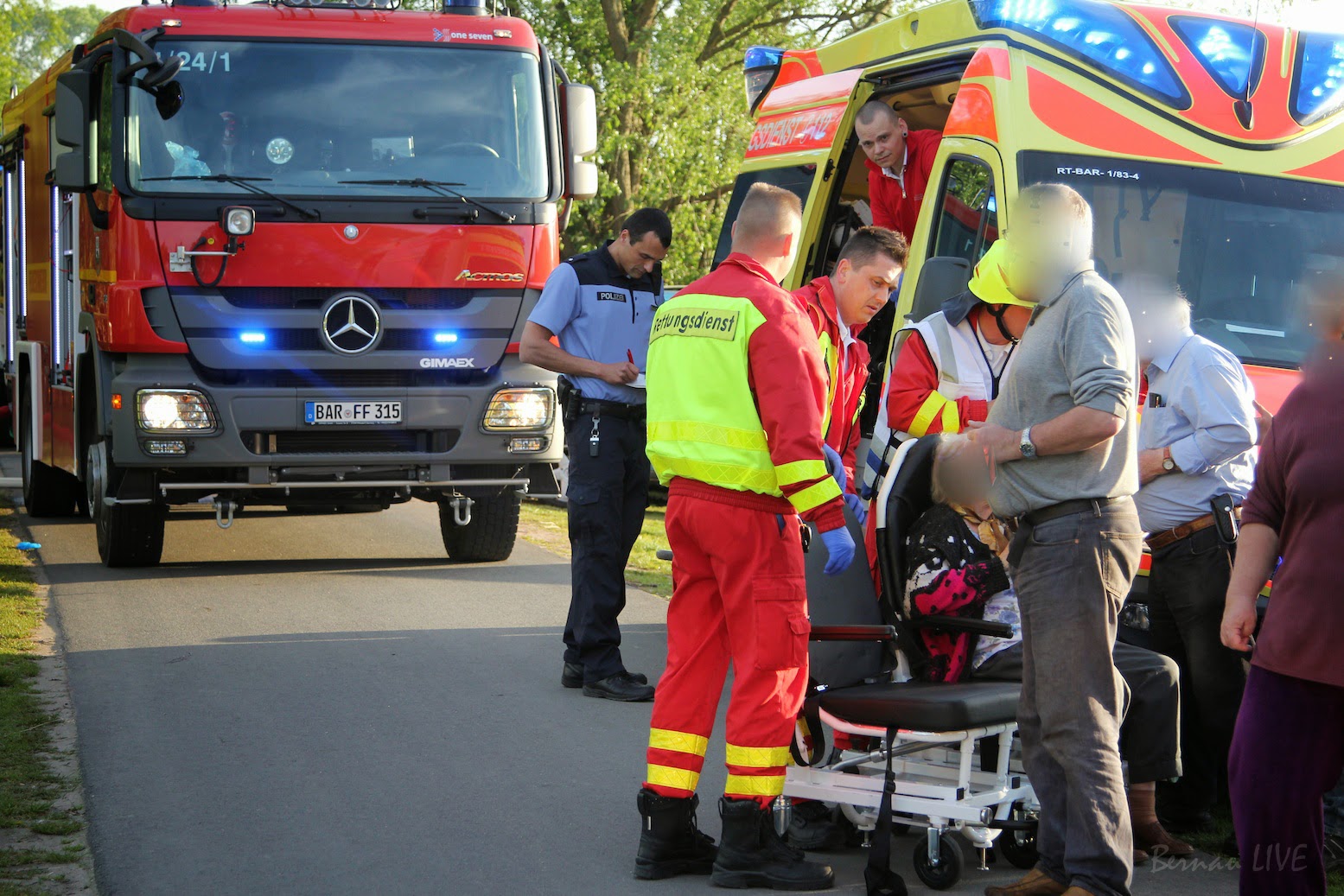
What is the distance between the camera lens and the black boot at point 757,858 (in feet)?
14.5

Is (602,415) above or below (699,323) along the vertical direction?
below

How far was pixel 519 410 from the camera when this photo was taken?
9.40m

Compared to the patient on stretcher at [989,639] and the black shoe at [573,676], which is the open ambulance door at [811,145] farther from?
the patient on stretcher at [989,639]

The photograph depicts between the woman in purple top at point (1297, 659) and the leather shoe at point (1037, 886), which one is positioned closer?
the woman in purple top at point (1297, 659)

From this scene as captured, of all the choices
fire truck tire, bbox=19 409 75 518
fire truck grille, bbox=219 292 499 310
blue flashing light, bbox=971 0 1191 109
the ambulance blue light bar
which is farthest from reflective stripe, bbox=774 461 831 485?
fire truck tire, bbox=19 409 75 518

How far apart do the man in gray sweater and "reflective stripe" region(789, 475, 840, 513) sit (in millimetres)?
448

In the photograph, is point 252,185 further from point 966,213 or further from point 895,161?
point 966,213

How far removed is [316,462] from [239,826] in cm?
434

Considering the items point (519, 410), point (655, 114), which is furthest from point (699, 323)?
point (655, 114)

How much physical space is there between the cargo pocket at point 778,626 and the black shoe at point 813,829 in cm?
67

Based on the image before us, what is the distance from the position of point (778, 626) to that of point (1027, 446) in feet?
2.90

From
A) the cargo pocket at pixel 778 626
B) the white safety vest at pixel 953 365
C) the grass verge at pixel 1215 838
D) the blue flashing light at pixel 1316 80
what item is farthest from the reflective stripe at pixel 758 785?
the blue flashing light at pixel 1316 80

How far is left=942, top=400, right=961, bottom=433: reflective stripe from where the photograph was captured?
5.27 meters

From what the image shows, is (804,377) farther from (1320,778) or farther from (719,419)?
(1320,778)
